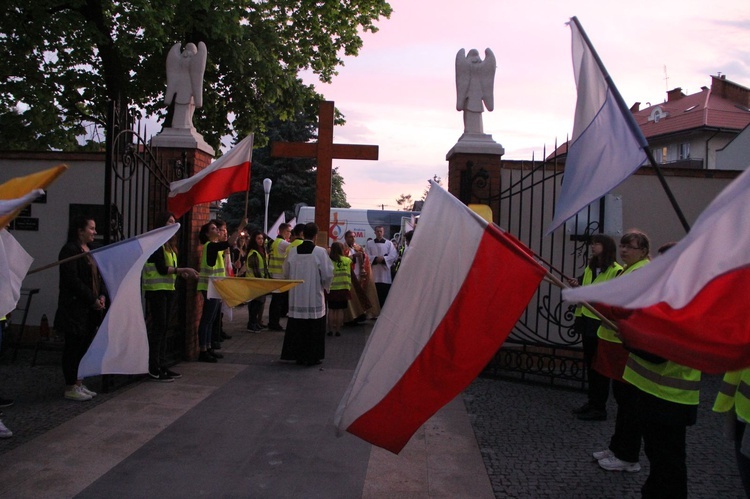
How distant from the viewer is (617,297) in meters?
2.62

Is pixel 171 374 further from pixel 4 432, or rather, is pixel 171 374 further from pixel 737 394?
pixel 737 394

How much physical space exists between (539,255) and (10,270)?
6.15 meters

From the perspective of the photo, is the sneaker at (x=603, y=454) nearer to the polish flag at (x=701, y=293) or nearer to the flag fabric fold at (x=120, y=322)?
the polish flag at (x=701, y=293)

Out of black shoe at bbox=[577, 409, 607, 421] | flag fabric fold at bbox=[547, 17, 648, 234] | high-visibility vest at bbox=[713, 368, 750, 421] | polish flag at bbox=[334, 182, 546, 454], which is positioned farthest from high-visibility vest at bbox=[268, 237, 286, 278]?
high-visibility vest at bbox=[713, 368, 750, 421]

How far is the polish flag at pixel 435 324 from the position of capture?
3.51m

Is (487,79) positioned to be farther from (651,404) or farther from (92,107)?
(92,107)

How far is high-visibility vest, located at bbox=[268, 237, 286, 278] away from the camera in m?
12.7

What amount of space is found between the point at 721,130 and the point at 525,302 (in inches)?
1759

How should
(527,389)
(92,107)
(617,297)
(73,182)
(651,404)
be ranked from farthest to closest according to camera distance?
(92,107)
(73,182)
(527,389)
(651,404)
(617,297)

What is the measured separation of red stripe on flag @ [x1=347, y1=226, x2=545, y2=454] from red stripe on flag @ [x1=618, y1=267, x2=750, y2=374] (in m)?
0.83

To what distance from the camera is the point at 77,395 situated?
691cm

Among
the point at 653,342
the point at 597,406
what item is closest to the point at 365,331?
the point at 597,406

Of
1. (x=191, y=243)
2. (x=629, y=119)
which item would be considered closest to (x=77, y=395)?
(x=191, y=243)

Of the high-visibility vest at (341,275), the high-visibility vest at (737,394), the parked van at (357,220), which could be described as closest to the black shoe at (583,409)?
the high-visibility vest at (737,394)
